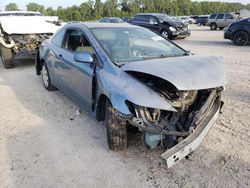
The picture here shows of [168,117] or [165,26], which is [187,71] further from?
[165,26]

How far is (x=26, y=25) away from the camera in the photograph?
33.0 feet

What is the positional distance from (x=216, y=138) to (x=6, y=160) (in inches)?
111

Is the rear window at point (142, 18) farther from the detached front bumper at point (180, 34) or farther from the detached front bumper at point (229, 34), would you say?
the detached front bumper at point (229, 34)

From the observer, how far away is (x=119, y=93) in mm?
3465

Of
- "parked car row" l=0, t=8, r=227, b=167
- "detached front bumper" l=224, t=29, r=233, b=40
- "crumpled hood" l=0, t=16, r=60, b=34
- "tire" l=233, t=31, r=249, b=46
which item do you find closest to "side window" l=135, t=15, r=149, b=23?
"detached front bumper" l=224, t=29, r=233, b=40

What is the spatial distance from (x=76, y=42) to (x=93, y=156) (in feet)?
7.21

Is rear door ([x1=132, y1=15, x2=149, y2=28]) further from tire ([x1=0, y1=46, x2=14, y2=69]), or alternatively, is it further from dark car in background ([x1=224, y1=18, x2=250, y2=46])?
tire ([x1=0, y1=46, x2=14, y2=69])

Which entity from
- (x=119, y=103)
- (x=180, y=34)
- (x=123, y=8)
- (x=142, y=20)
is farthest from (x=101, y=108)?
(x=123, y=8)

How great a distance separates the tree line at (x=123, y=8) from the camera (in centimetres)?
6381

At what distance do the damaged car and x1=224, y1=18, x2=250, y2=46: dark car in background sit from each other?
10.8 meters

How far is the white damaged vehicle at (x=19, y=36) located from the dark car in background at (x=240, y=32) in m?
8.95

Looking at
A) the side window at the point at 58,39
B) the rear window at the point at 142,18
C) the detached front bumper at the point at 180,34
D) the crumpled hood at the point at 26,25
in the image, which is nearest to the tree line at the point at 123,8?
the rear window at the point at 142,18

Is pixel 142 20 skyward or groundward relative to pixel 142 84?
skyward

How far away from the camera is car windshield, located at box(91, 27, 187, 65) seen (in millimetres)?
4227
